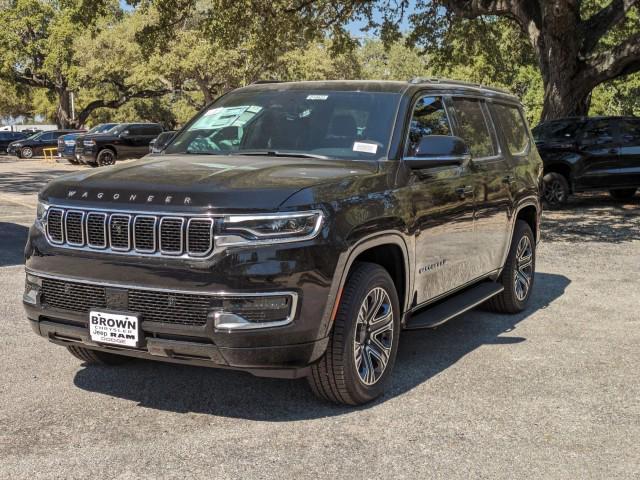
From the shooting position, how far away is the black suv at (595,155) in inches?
628

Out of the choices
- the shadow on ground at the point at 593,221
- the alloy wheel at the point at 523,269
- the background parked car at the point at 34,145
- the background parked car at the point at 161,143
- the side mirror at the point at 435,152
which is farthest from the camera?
the background parked car at the point at 34,145

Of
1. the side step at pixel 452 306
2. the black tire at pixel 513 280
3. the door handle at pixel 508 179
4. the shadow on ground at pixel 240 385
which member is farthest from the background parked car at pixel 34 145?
the shadow on ground at pixel 240 385

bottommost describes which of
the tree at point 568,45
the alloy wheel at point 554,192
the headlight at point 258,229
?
the alloy wheel at point 554,192

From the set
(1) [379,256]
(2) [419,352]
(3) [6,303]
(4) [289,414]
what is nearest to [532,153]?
(2) [419,352]

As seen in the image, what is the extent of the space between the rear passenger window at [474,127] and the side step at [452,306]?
3.54 ft

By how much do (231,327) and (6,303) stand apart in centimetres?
408

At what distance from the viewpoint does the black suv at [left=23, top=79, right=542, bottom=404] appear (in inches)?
160

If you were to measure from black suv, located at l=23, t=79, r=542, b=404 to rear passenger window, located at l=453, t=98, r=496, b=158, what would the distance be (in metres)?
0.34

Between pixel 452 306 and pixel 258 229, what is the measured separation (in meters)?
2.27

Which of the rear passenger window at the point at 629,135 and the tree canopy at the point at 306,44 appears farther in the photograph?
the tree canopy at the point at 306,44

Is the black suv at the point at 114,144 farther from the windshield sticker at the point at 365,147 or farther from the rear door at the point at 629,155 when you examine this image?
the windshield sticker at the point at 365,147

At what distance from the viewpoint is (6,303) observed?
732cm

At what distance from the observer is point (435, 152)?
510 centimetres

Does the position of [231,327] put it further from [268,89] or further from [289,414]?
[268,89]
